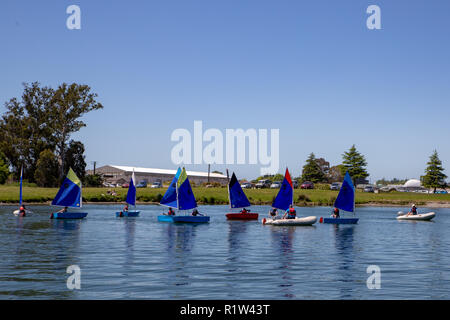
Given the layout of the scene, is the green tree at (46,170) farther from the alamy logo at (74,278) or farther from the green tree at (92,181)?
the alamy logo at (74,278)

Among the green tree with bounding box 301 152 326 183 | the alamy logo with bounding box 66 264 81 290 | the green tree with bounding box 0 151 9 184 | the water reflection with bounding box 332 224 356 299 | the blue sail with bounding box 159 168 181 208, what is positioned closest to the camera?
the alamy logo with bounding box 66 264 81 290

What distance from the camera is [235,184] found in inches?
2936

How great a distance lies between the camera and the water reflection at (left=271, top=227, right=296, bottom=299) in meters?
26.0

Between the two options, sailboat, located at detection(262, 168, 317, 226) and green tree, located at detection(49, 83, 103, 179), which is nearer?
sailboat, located at detection(262, 168, 317, 226)

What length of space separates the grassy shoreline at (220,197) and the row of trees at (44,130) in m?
16.1

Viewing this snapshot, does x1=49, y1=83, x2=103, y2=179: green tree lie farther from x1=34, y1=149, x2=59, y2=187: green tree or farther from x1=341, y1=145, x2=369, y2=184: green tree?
x1=341, y1=145, x2=369, y2=184: green tree

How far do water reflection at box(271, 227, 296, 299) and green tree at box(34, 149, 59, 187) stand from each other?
85.6 meters

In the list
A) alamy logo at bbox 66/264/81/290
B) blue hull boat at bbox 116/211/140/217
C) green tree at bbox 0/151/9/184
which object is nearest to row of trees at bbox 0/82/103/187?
green tree at bbox 0/151/9/184

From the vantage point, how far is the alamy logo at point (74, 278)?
984 inches

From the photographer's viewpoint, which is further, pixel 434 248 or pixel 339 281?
pixel 434 248
